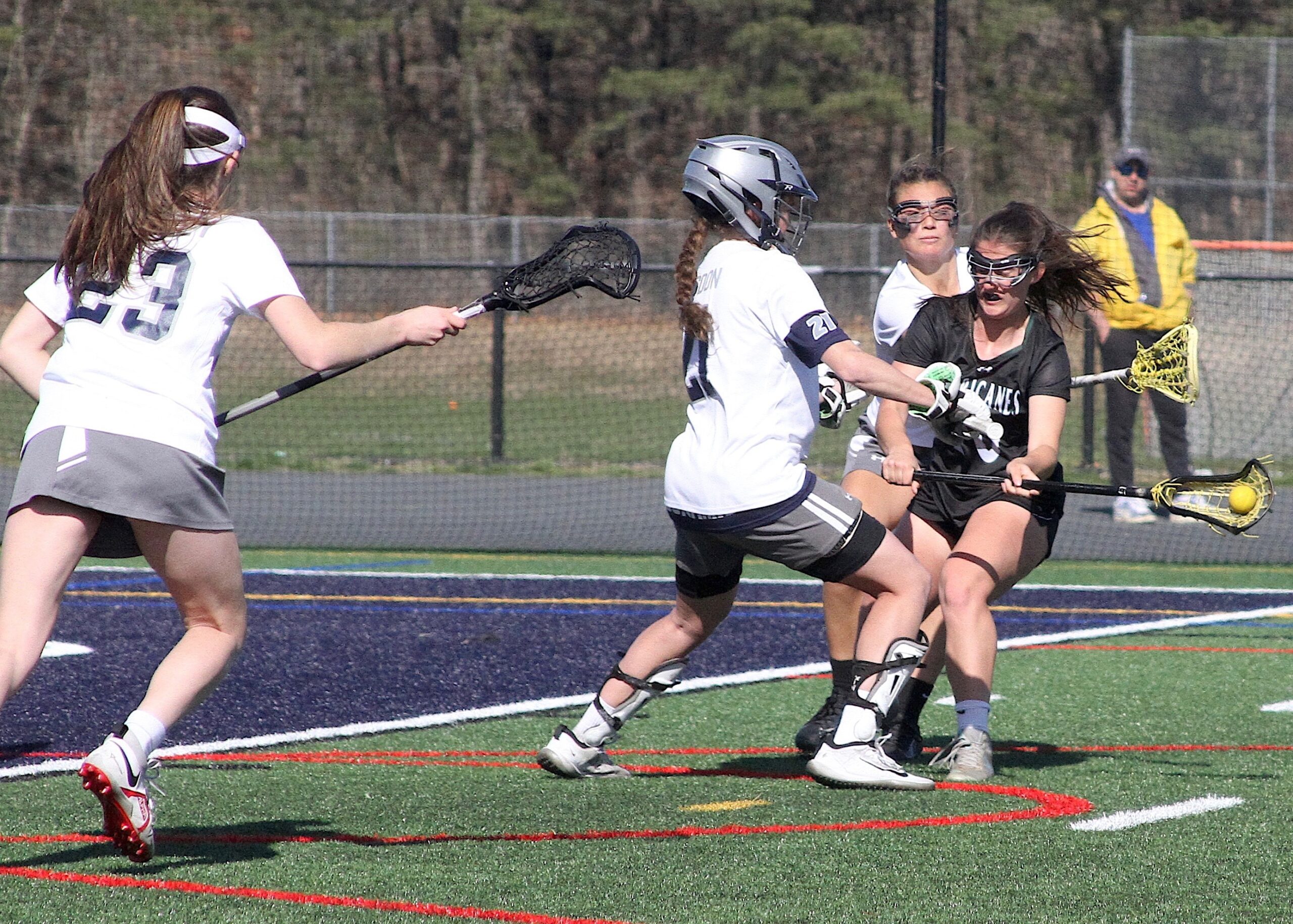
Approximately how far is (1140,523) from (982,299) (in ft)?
24.8

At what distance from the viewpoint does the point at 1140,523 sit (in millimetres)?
12820

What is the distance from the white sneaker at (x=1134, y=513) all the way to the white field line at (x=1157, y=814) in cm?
785

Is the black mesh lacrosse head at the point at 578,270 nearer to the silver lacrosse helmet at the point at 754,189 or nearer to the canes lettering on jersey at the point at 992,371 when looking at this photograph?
the silver lacrosse helmet at the point at 754,189

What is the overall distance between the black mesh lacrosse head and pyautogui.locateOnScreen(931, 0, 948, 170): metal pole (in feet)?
23.1

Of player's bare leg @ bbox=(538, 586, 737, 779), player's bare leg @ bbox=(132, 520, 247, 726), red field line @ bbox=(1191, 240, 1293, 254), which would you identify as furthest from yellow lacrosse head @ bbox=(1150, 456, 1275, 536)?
red field line @ bbox=(1191, 240, 1293, 254)

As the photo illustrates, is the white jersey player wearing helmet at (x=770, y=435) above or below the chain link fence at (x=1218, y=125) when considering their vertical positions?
below

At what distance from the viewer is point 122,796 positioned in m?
4.00

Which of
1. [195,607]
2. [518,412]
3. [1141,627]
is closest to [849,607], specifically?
[195,607]

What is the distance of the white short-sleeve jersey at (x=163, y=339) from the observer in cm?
405

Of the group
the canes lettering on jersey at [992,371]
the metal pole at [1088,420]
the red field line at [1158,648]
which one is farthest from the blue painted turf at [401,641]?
the metal pole at [1088,420]

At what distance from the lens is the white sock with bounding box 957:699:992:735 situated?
552cm

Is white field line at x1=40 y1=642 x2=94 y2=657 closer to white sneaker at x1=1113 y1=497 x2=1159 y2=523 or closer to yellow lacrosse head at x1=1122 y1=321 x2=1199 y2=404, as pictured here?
yellow lacrosse head at x1=1122 y1=321 x2=1199 y2=404

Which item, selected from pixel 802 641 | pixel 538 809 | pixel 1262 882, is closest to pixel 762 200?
pixel 538 809

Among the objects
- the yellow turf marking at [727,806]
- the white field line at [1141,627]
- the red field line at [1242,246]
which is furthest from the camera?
the red field line at [1242,246]
